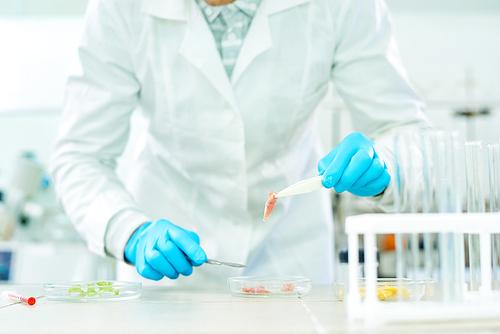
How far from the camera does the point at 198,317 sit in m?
0.68

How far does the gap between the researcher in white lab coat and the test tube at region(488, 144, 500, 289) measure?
0.35 metres

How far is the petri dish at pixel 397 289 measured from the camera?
64cm

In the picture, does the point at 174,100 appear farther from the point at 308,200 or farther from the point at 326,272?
the point at 326,272

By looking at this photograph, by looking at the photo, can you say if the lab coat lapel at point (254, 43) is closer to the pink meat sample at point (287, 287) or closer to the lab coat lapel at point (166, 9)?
the lab coat lapel at point (166, 9)

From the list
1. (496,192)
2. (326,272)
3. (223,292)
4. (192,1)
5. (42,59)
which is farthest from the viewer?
(42,59)

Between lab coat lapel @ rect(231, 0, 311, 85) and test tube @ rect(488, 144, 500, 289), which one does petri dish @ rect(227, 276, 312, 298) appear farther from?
lab coat lapel @ rect(231, 0, 311, 85)

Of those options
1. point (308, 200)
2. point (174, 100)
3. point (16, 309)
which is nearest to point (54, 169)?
point (174, 100)

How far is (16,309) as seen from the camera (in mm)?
795

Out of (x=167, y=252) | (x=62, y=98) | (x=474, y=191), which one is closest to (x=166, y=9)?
(x=167, y=252)

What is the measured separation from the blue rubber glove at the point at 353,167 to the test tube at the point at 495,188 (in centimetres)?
25

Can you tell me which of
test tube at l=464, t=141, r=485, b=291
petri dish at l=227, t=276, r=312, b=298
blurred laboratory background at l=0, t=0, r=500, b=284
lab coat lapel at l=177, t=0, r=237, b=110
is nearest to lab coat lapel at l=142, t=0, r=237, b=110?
lab coat lapel at l=177, t=0, r=237, b=110

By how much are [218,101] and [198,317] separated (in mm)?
671

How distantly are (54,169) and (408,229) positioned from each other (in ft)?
3.42

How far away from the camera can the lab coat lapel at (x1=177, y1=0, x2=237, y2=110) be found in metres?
1.19
